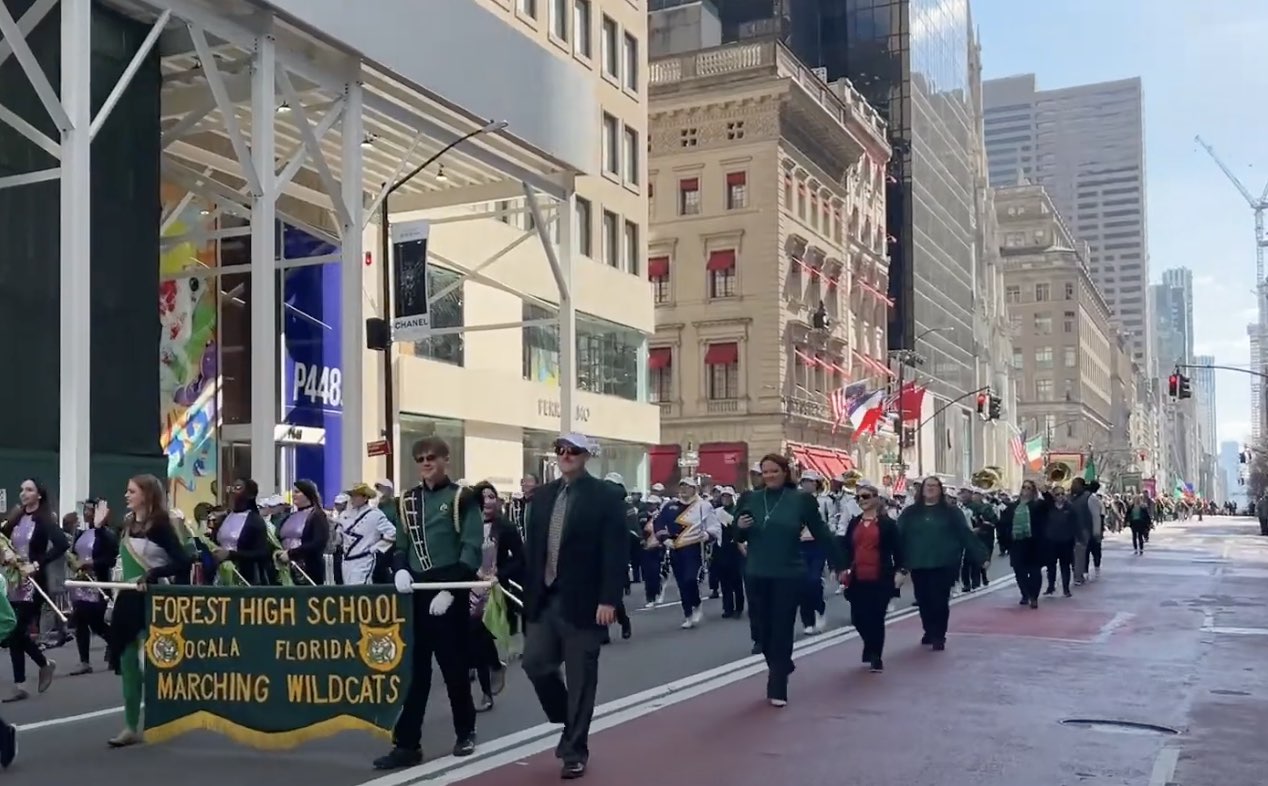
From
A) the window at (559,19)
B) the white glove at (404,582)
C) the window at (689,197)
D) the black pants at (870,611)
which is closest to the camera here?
the white glove at (404,582)

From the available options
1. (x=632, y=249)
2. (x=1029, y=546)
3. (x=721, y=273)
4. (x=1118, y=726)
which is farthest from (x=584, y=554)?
(x=721, y=273)

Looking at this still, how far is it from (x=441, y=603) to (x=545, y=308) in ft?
100

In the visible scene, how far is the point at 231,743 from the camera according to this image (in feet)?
29.3

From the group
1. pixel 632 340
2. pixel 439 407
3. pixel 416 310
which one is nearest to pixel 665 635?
pixel 416 310

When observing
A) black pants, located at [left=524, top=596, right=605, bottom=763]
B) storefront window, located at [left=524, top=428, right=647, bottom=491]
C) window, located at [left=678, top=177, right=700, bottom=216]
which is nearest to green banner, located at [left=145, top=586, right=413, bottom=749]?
black pants, located at [left=524, top=596, right=605, bottom=763]

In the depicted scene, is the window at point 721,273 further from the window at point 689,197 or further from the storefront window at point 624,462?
the storefront window at point 624,462

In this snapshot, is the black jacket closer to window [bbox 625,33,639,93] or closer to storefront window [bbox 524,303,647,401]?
storefront window [bbox 524,303,647,401]

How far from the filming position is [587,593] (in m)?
7.99

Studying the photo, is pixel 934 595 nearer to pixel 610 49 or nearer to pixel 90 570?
pixel 90 570

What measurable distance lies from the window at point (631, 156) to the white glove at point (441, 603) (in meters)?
36.5

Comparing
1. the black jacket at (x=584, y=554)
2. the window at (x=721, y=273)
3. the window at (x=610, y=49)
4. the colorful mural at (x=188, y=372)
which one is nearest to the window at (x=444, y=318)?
the colorful mural at (x=188, y=372)

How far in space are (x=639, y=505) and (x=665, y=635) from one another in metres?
9.90

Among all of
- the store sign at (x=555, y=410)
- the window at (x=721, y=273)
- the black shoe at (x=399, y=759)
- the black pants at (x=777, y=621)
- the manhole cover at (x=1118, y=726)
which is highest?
the window at (x=721, y=273)

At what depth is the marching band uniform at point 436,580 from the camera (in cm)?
820
